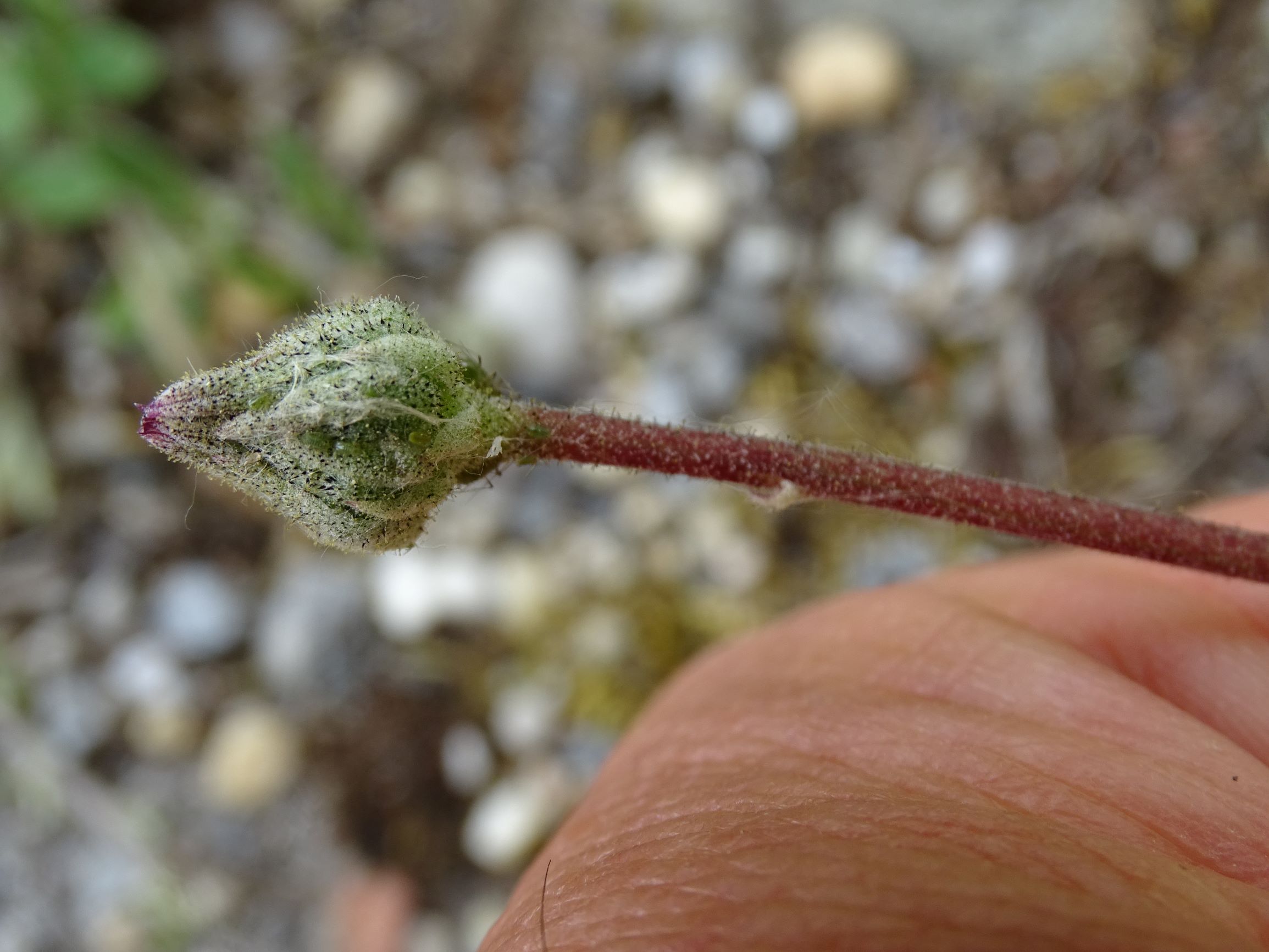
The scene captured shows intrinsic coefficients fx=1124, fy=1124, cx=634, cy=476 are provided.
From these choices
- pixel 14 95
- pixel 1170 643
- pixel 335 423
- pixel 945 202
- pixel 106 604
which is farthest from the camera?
pixel 106 604

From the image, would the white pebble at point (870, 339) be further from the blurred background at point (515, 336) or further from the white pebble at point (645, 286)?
the white pebble at point (645, 286)

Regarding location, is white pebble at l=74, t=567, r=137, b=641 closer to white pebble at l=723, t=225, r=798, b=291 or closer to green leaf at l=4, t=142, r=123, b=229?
Answer: green leaf at l=4, t=142, r=123, b=229

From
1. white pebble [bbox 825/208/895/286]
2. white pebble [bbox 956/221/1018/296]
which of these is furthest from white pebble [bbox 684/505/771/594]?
white pebble [bbox 956/221/1018/296]

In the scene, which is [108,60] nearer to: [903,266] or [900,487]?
[903,266]

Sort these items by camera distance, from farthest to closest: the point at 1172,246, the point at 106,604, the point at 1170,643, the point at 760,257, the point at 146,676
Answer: the point at 106,604, the point at 146,676, the point at 760,257, the point at 1172,246, the point at 1170,643

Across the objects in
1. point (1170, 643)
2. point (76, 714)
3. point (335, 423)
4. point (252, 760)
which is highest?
point (335, 423)

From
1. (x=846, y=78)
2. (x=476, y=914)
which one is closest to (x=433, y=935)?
(x=476, y=914)
